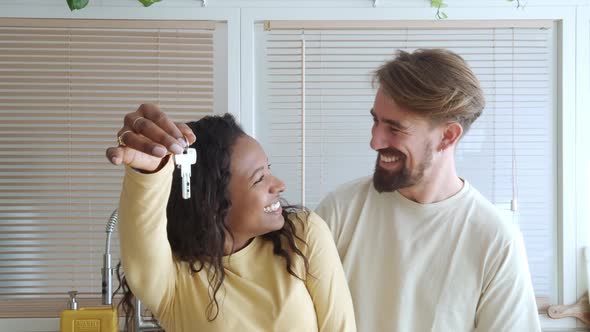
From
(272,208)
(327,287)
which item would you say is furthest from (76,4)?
(327,287)

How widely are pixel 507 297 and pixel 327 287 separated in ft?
1.40

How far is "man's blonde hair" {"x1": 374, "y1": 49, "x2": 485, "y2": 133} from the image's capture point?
1.51 m

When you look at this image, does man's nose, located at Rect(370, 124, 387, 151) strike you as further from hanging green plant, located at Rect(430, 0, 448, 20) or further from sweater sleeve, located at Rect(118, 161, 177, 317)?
hanging green plant, located at Rect(430, 0, 448, 20)

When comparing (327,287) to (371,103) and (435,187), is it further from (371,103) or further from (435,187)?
(371,103)

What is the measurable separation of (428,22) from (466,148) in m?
0.48

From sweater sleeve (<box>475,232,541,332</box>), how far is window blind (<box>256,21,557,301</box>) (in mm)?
1129

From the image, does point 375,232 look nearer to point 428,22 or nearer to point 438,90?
point 438,90

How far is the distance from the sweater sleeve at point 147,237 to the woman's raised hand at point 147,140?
3cm

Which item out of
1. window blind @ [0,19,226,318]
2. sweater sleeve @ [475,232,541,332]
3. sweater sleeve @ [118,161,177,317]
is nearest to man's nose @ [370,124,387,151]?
sweater sleeve @ [475,232,541,332]

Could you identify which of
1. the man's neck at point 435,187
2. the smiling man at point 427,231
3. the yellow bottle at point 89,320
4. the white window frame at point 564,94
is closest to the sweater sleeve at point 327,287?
the smiling man at point 427,231

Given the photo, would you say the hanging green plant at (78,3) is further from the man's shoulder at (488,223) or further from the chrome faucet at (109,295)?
the man's shoulder at (488,223)

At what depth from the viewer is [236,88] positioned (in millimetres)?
2576

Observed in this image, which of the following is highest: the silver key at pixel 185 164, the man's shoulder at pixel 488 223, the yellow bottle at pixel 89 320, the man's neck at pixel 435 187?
the silver key at pixel 185 164

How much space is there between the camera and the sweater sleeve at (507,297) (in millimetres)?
1486
